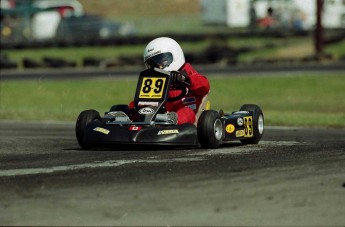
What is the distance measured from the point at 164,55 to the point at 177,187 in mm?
4229

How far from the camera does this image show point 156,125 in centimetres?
1060

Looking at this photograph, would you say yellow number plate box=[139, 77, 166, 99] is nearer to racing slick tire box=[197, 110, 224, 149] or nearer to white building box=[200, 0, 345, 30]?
racing slick tire box=[197, 110, 224, 149]

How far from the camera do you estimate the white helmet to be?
11.2 m

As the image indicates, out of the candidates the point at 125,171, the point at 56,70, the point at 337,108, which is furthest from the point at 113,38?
the point at 125,171

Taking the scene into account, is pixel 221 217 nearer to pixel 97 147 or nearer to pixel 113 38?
pixel 97 147

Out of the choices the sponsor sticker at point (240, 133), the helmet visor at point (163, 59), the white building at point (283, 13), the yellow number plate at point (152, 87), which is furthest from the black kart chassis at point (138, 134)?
the white building at point (283, 13)

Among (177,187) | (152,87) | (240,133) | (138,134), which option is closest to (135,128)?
(138,134)

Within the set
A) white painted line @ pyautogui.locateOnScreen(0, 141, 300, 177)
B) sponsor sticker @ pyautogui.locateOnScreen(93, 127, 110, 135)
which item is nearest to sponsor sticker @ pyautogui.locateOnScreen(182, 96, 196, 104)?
white painted line @ pyautogui.locateOnScreen(0, 141, 300, 177)

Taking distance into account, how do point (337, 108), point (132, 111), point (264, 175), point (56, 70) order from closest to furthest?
point (264, 175), point (132, 111), point (337, 108), point (56, 70)

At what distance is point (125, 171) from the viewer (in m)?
8.18

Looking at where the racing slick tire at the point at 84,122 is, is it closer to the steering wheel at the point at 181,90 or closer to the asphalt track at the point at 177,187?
the asphalt track at the point at 177,187

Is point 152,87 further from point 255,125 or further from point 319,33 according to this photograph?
point 319,33

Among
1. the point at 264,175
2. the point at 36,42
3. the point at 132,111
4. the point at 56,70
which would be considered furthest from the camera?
the point at 36,42

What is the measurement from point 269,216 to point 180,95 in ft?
15.7
